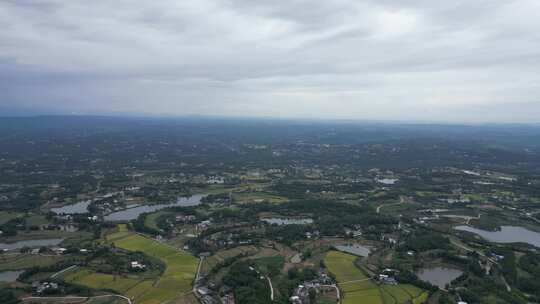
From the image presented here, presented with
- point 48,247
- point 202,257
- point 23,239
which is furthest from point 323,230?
point 23,239

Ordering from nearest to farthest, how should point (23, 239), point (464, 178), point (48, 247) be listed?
point (48, 247), point (23, 239), point (464, 178)

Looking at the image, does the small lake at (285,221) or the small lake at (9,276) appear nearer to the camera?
the small lake at (9,276)

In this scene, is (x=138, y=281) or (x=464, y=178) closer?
(x=138, y=281)

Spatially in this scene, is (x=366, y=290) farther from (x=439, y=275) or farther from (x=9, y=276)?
(x=9, y=276)

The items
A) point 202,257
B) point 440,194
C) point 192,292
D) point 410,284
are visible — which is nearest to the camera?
point 192,292

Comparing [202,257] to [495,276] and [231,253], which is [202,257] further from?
[495,276]

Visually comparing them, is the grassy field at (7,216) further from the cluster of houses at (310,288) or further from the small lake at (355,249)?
the small lake at (355,249)

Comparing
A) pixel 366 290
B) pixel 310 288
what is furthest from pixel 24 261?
pixel 366 290

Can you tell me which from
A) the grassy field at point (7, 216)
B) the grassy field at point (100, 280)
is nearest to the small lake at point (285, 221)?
the grassy field at point (100, 280)
